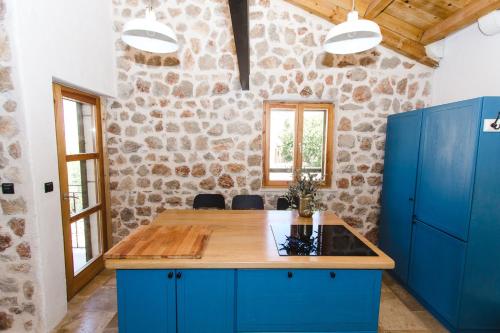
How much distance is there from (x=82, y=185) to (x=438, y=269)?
398cm

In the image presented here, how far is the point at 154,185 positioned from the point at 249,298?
2.32 metres

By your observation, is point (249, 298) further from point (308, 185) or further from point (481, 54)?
point (481, 54)

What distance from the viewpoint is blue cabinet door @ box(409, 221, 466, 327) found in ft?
6.85

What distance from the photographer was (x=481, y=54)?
2.58 metres

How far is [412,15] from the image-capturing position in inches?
108

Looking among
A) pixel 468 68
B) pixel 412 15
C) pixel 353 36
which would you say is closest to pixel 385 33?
pixel 412 15

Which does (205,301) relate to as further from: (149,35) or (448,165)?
(448,165)

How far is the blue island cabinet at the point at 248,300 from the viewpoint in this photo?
1524 millimetres

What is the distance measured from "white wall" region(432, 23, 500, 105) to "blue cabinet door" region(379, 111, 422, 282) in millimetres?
709

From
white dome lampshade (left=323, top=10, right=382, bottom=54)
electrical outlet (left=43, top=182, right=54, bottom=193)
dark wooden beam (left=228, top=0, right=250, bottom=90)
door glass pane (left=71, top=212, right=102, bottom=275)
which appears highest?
dark wooden beam (left=228, top=0, right=250, bottom=90)

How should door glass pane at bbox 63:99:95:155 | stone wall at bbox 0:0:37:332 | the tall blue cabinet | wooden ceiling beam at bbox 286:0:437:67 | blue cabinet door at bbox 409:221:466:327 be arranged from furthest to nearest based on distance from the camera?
1. wooden ceiling beam at bbox 286:0:437:67
2. door glass pane at bbox 63:99:95:155
3. blue cabinet door at bbox 409:221:466:327
4. the tall blue cabinet
5. stone wall at bbox 0:0:37:332

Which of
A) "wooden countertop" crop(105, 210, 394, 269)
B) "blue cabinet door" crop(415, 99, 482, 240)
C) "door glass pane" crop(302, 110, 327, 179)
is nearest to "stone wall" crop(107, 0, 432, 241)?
"door glass pane" crop(302, 110, 327, 179)

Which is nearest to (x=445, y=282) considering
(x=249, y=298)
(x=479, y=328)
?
(x=479, y=328)

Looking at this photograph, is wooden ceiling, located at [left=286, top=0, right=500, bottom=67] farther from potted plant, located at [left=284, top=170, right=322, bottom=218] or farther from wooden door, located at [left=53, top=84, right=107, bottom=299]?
wooden door, located at [left=53, top=84, right=107, bottom=299]
